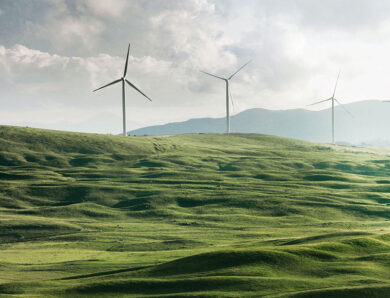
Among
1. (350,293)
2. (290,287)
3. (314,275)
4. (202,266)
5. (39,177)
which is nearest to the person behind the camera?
(350,293)

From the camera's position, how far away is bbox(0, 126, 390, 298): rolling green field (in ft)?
181

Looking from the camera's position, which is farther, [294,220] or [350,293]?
[294,220]

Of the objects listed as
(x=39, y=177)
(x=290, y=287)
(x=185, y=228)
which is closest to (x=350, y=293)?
(x=290, y=287)

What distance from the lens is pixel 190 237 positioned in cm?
11156

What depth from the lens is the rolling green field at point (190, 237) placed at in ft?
181

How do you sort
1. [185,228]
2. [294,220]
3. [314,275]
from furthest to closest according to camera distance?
[294,220] → [185,228] → [314,275]

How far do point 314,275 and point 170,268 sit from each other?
1672 cm

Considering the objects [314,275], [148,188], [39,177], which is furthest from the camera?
[39,177]

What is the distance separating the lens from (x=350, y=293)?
47.0m

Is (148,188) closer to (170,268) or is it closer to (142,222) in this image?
(142,222)

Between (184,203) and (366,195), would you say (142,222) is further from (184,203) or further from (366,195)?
(366,195)

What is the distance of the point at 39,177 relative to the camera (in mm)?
193000

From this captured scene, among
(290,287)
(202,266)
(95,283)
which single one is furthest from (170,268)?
(290,287)

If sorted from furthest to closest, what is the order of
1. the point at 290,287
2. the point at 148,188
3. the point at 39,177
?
the point at 39,177 < the point at 148,188 < the point at 290,287
